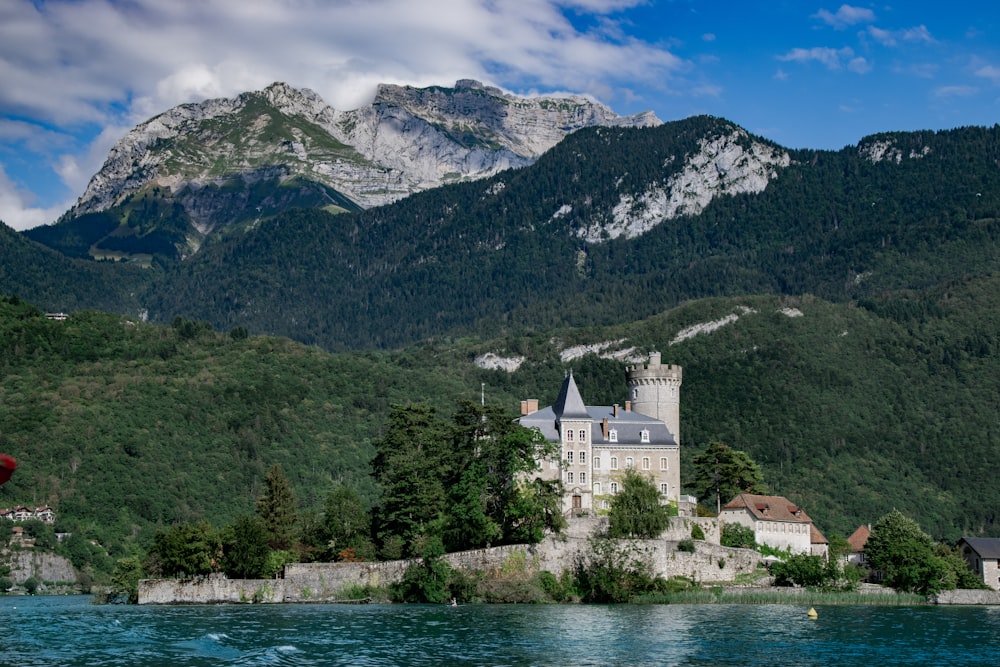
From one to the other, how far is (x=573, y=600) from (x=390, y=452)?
21360 millimetres

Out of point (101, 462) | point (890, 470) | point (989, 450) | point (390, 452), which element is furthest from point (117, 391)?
point (989, 450)

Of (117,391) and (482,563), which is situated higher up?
(117,391)

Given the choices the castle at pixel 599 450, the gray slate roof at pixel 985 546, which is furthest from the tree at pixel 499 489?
the gray slate roof at pixel 985 546

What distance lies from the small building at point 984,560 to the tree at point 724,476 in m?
16.9

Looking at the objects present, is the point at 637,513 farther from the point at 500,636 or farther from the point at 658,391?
the point at 500,636

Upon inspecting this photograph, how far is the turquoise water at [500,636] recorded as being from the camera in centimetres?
6366

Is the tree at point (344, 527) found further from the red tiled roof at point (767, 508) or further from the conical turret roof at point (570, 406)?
the red tiled roof at point (767, 508)

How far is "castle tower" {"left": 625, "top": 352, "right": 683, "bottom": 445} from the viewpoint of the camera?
372 ft

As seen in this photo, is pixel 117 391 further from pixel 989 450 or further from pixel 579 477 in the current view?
pixel 989 450

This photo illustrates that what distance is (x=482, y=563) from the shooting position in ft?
300

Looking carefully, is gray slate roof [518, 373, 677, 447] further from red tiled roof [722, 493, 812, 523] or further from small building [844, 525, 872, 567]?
small building [844, 525, 872, 567]

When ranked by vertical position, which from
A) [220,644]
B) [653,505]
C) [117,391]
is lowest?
[220,644]

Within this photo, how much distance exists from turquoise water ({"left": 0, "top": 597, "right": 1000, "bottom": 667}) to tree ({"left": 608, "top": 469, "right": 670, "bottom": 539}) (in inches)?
253

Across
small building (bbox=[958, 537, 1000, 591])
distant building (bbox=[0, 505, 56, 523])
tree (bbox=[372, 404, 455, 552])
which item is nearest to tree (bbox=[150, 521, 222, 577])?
tree (bbox=[372, 404, 455, 552])
